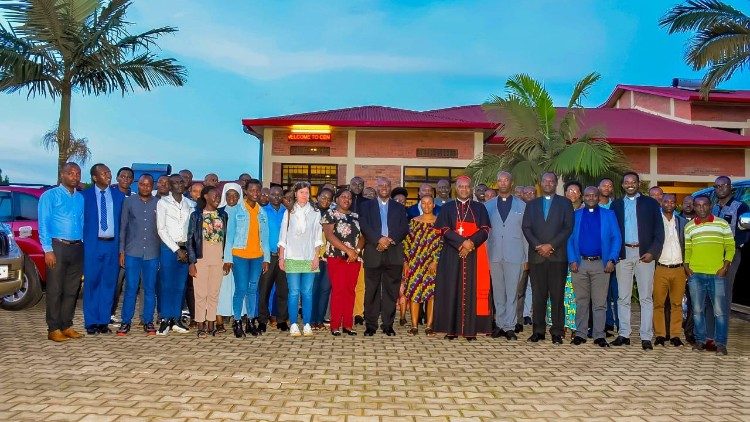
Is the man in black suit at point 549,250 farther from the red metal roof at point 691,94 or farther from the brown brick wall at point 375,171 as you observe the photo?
the red metal roof at point 691,94

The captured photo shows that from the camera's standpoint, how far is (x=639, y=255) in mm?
7477

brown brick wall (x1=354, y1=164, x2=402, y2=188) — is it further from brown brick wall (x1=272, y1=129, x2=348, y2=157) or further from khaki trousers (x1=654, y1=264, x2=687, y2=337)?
khaki trousers (x1=654, y1=264, x2=687, y2=337)

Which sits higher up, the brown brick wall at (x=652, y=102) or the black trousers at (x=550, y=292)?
the brown brick wall at (x=652, y=102)

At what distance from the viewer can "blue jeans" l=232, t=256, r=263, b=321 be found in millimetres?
7695

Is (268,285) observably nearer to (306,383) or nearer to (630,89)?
(306,383)

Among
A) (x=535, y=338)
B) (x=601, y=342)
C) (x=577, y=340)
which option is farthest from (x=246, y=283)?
(x=601, y=342)

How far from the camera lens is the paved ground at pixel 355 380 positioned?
14.6ft

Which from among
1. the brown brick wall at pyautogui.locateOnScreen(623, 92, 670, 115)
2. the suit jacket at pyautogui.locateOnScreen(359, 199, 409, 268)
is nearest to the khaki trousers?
the suit jacket at pyautogui.locateOnScreen(359, 199, 409, 268)

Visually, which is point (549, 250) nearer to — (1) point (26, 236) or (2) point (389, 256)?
(2) point (389, 256)

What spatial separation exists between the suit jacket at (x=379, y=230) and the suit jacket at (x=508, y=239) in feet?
3.77

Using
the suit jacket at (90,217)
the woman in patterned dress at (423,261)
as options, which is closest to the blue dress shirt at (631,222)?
the woman in patterned dress at (423,261)

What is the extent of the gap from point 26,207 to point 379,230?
6.00 metres

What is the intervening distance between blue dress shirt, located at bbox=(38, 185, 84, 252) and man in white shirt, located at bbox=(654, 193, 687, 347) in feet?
22.6

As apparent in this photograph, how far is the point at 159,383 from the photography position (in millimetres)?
5125
